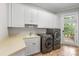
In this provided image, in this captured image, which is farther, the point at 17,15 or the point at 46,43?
the point at 46,43

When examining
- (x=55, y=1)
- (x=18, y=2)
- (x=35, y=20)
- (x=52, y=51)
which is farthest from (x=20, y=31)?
(x=55, y=1)

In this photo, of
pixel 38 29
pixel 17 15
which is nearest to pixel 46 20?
pixel 38 29

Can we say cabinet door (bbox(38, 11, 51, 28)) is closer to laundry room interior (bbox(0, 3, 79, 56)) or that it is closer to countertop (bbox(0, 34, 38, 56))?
laundry room interior (bbox(0, 3, 79, 56))

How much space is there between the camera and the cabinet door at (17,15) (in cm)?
150

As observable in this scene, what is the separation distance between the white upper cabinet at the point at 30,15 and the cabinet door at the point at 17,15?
6 centimetres

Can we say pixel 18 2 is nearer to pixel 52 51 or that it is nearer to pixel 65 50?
pixel 52 51

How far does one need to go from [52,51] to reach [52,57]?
96 mm

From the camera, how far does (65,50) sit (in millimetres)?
1603

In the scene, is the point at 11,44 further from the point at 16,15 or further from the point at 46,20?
the point at 46,20

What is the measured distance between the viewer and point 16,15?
152 centimetres

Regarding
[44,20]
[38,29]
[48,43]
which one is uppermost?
[44,20]

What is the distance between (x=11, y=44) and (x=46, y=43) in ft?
1.75

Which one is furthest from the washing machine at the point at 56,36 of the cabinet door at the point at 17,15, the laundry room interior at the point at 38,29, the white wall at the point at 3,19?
the white wall at the point at 3,19

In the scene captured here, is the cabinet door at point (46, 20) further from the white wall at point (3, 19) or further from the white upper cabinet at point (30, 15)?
the white wall at point (3, 19)
